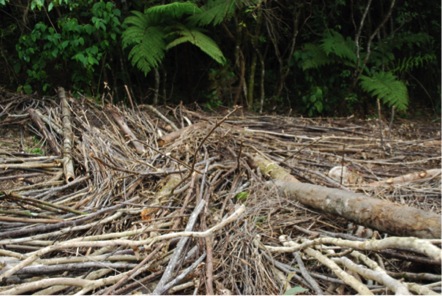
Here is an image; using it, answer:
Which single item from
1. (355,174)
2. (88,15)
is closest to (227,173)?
(355,174)

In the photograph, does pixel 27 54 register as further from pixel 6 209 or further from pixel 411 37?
pixel 411 37

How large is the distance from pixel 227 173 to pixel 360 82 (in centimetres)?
360

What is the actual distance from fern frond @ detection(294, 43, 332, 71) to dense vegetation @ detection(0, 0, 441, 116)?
0.6 inches

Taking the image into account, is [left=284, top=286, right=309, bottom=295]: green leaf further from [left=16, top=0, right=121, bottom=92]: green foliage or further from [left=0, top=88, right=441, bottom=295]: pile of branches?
[left=16, top=0, right=121, bottom=92]: green foliage

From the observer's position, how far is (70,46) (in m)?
5.06

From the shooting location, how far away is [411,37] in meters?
6.25

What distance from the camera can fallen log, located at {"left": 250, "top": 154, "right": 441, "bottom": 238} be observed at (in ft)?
Result: 6.34

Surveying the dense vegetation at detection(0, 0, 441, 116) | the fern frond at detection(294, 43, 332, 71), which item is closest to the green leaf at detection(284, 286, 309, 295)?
the dense vegetation at detection(0, 0, 441, 116)

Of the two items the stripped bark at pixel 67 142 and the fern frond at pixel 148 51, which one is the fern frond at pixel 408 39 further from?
the stripped bark at pixel 67 142

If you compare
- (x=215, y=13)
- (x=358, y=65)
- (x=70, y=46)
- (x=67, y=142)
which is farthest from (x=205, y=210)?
(x=358, y=65)

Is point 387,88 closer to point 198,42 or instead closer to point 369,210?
point 198,42

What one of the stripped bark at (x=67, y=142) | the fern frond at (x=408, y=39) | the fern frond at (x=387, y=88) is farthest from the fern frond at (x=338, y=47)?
the stripped bark at (x=67, y=142)

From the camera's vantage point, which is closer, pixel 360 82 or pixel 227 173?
pixel 227 173

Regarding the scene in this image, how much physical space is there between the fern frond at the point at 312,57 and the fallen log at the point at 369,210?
3277 mm
